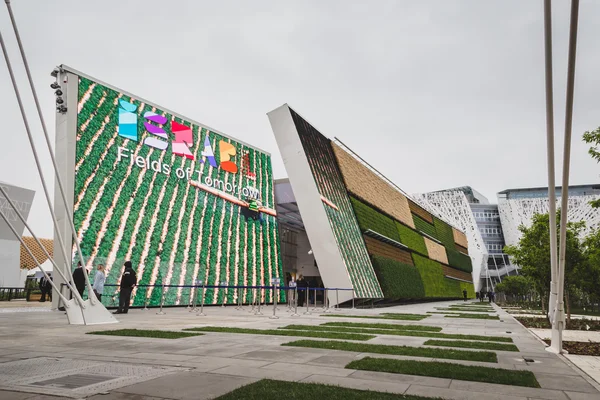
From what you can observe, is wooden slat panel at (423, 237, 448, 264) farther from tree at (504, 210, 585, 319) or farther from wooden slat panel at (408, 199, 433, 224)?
tree at (504, 210, 585, 319)

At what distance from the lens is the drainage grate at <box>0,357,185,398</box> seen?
12.8ft

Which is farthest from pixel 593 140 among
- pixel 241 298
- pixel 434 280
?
pixel 434 280

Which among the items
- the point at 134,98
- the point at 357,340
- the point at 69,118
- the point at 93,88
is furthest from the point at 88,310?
the point at 134,98

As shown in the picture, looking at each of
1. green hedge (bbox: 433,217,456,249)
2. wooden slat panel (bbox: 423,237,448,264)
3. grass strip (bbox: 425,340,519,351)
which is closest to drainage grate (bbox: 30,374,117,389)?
grass strip (bbox: 425,340,519,351)

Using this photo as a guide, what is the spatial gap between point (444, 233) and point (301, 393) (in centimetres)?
5214

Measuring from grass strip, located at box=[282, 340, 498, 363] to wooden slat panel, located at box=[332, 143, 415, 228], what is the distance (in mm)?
19923

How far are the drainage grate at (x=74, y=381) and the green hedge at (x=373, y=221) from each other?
22.8m

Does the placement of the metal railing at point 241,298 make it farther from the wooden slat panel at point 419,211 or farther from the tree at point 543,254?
the wooden slat panel at point 419,211

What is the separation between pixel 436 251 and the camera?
46.1m

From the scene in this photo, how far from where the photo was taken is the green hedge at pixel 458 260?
52500 mm

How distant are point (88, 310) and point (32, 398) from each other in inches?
297

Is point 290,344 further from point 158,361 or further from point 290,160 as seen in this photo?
point 290,160

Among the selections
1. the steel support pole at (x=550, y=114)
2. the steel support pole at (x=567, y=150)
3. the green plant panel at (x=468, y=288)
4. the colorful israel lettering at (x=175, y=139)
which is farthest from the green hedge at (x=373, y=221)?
the green plant panel at (x=468, y=288)

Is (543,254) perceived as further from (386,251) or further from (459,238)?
(459,238)
